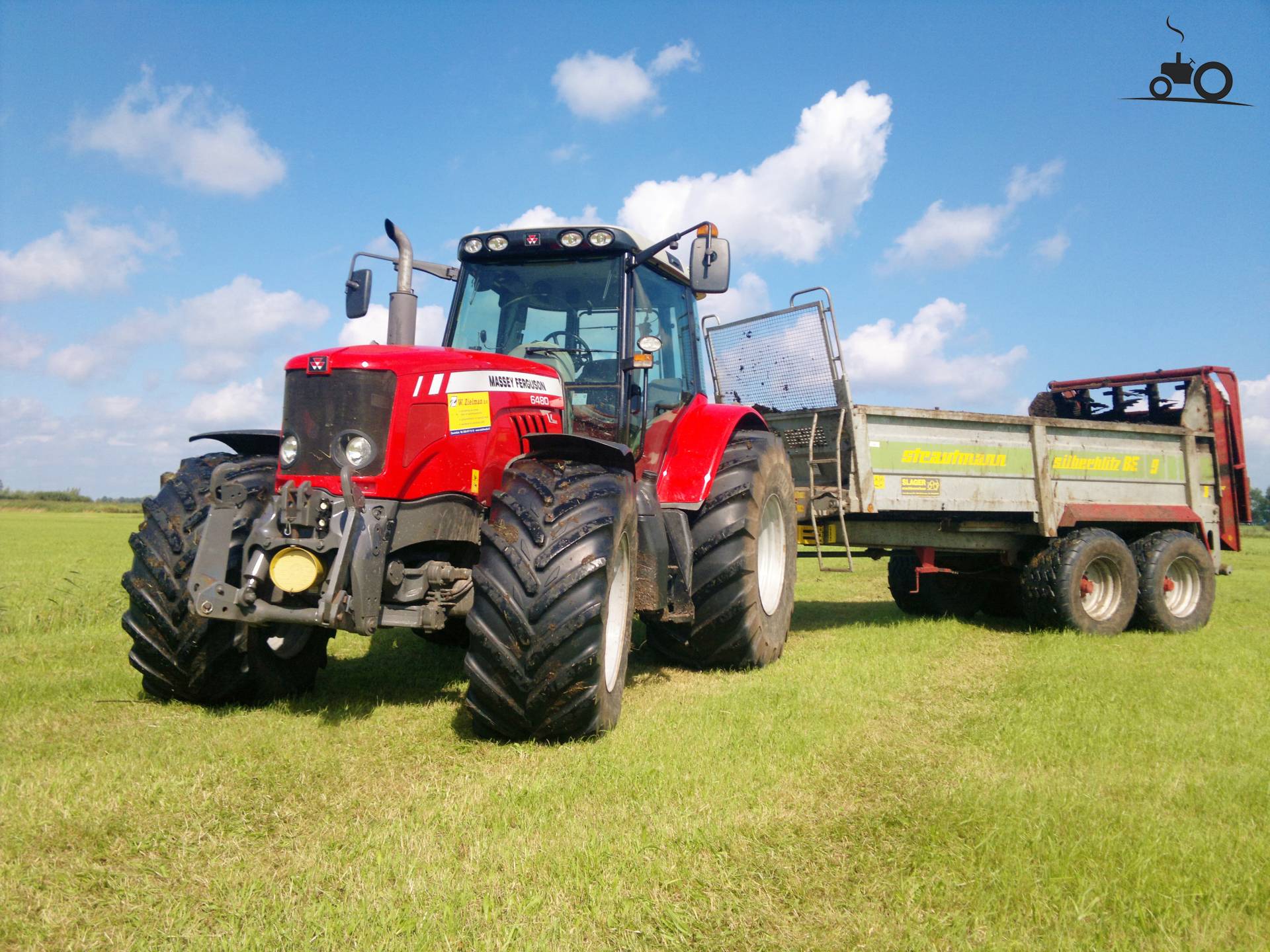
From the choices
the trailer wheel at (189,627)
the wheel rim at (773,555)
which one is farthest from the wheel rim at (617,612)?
the wheel rim at (773,555)

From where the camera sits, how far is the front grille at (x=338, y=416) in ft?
14.3

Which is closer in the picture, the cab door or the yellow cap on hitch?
the yellow cap on hitch

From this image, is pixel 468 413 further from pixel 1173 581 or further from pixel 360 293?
pixel 1173 581

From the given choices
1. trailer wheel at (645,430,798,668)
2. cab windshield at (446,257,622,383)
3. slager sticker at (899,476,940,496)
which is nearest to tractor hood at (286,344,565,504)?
cab windshield at (446,257,622,383)

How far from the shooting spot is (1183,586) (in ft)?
30.1

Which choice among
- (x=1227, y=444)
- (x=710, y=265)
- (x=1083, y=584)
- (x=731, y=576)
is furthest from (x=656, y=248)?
(x=1227, y=444)

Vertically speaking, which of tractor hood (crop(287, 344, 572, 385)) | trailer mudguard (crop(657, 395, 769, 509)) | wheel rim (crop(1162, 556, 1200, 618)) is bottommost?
wheel rim (crop(1162, 556, 1200, 618))

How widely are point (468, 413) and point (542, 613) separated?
1217mm

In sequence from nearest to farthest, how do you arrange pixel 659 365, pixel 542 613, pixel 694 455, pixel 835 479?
pixel 542 613 < pixel 694 455 < pixel 659 365 < pixel 835 479

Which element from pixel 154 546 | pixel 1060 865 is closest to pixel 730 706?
pixel 1060 865

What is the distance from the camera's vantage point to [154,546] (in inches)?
180

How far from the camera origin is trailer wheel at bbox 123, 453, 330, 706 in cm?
447

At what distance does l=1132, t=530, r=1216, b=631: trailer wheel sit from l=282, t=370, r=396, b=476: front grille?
7.26 metres

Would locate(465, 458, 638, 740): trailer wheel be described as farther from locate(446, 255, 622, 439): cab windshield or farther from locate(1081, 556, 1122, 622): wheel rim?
locate(1081, 556, 1122, 622): wheel rim
